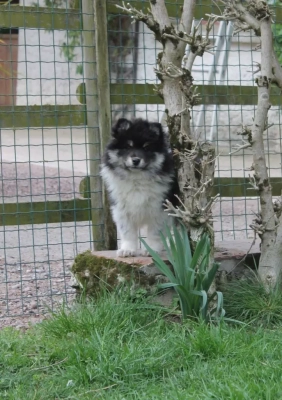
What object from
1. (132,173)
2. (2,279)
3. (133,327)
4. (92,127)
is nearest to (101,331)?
(133,327)

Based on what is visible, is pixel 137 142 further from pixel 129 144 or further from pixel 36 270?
pixel 36 270

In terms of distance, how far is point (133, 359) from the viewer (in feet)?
14.5

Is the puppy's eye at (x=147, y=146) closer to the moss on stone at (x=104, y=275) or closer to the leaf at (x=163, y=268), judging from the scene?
the moss on stone at (x=104, y=275)

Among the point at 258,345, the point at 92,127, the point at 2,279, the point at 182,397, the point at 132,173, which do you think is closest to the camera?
the point at 182,397

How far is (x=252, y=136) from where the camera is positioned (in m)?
5.78

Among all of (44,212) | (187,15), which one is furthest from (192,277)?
(187,15)

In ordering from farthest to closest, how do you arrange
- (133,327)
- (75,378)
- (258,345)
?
(133,327) → (258,345) → (75,378)

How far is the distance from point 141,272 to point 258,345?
55.2 inches

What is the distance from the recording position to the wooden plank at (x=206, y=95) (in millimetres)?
6766

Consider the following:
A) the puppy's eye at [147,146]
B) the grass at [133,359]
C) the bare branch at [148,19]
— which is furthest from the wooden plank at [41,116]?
the grass at [133,359]

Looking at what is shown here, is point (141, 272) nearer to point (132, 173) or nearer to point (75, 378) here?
point (132, 173)

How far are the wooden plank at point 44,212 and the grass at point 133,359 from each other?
1437 millimetres

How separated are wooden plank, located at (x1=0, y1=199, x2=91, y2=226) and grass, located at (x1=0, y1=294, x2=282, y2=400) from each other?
1437 millimetres

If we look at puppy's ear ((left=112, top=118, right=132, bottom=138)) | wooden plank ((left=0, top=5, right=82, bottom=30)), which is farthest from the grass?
wooden plank ((left=0, top=5, right=82, bottom=30))
